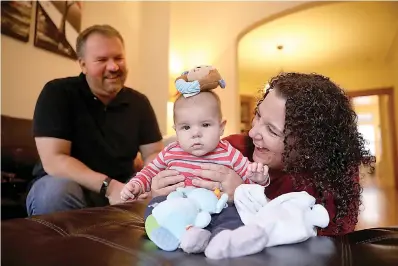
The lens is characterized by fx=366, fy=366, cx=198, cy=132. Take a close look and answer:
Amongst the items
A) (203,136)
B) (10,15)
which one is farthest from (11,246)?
(10,15)

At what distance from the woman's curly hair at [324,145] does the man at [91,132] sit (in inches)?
30.0

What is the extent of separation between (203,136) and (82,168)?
75cm

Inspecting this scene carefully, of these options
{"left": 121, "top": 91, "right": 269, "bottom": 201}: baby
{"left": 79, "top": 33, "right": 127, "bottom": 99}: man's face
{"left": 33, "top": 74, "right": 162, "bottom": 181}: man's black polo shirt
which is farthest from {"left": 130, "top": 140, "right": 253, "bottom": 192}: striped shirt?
Answer: {"left": 79, "top": 33, "right": 127, "bottom": 99}: man's face

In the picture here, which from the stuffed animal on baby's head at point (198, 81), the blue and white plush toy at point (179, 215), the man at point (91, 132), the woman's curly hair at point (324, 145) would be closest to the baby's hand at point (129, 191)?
the blue and white plush toy at point (179, 215)

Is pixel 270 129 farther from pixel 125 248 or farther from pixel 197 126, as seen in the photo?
pixel 125 248

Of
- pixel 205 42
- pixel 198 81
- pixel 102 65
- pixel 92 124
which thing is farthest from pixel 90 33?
pixel 205 42

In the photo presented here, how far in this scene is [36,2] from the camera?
7.76 feet

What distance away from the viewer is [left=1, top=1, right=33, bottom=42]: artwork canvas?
83.4 inches

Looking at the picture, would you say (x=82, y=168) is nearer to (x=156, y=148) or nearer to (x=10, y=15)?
(x=156, y=148)

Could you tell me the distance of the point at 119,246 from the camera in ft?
2.31

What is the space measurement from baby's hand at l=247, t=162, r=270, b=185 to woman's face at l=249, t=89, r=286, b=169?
0.10 meters

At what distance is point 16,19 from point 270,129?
6.38ft

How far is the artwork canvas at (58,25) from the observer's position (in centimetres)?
240

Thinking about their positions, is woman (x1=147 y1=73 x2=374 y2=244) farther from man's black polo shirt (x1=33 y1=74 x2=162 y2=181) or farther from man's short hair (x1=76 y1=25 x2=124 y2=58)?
man's short hair (x1=76 y1=25 x2=124 y2=58)
